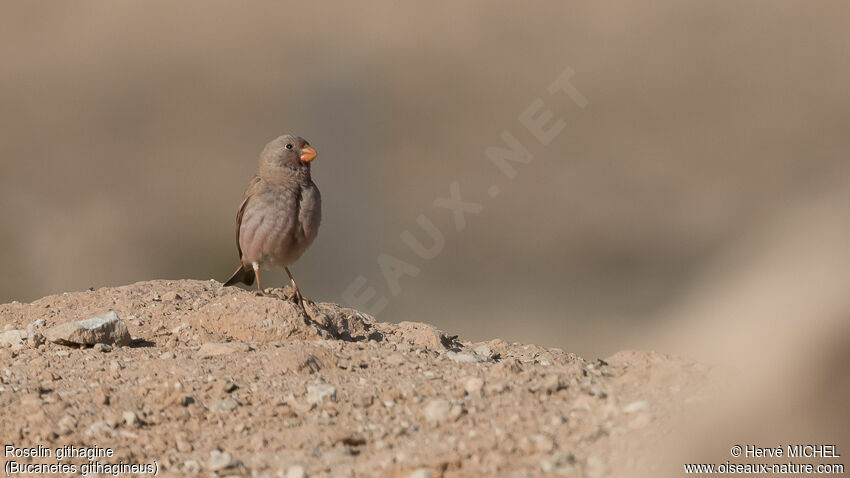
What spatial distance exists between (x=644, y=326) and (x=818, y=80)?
11872 millimetres

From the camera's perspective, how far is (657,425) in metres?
4.41

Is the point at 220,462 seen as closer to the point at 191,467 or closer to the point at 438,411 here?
the point at 191,467

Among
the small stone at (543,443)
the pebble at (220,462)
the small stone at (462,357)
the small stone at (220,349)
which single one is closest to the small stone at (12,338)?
the small stone at (220,349)

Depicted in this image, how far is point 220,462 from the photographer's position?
457cm

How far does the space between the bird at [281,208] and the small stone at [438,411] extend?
3.42m

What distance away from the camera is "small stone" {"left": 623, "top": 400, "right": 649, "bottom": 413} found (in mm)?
4617

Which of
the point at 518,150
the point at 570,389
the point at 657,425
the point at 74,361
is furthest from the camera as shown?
the point at 518,150

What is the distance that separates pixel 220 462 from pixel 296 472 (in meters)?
0.38

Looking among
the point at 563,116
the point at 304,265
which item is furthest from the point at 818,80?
the point at 304,265

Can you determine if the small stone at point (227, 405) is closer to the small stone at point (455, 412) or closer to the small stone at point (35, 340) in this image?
the small stone at point (455, 412)

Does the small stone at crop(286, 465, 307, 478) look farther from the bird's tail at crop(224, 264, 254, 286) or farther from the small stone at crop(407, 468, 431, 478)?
the bird's tail at crop(224, 264, 254, 286)

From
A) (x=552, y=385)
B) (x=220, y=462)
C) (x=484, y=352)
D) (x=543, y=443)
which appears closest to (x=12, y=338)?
(x=220, y=462)

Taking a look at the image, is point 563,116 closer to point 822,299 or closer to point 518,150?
point 518,150

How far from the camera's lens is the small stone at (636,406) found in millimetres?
4617
